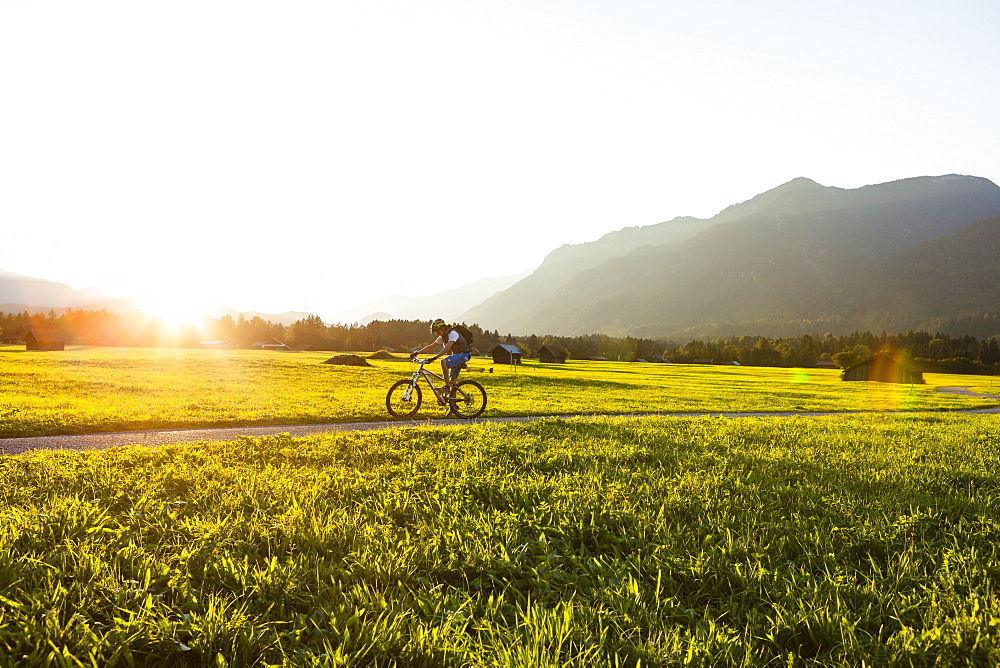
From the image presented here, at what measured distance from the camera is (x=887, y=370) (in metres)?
76.4

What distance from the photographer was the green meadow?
3377mm

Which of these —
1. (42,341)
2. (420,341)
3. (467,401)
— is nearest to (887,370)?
(467,401)

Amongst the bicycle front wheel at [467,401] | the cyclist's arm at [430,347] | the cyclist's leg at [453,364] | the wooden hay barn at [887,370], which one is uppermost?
the cyclist's arm at [430,347]

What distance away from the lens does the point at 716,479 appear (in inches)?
295

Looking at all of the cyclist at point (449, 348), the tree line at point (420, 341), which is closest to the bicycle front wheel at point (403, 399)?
the cyclist at point (449, 348)

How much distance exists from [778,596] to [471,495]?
11.8 feet

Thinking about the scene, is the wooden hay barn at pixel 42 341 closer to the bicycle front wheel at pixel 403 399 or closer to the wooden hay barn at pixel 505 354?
the wooden hay barn at pixel 505 354

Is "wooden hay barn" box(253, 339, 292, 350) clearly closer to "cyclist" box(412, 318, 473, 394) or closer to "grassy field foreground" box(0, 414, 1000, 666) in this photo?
"cyclist" box(412, 318, 473, 394)

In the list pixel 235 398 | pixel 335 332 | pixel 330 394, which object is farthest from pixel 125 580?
pixel 335 332

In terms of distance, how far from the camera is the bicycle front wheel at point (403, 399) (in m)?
17.1

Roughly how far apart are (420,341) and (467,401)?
151m

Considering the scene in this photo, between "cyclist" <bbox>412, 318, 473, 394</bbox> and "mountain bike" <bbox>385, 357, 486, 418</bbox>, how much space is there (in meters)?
0.50

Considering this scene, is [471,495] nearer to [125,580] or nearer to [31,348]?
[125,580]

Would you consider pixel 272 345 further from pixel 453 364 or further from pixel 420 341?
pixel 453 364
